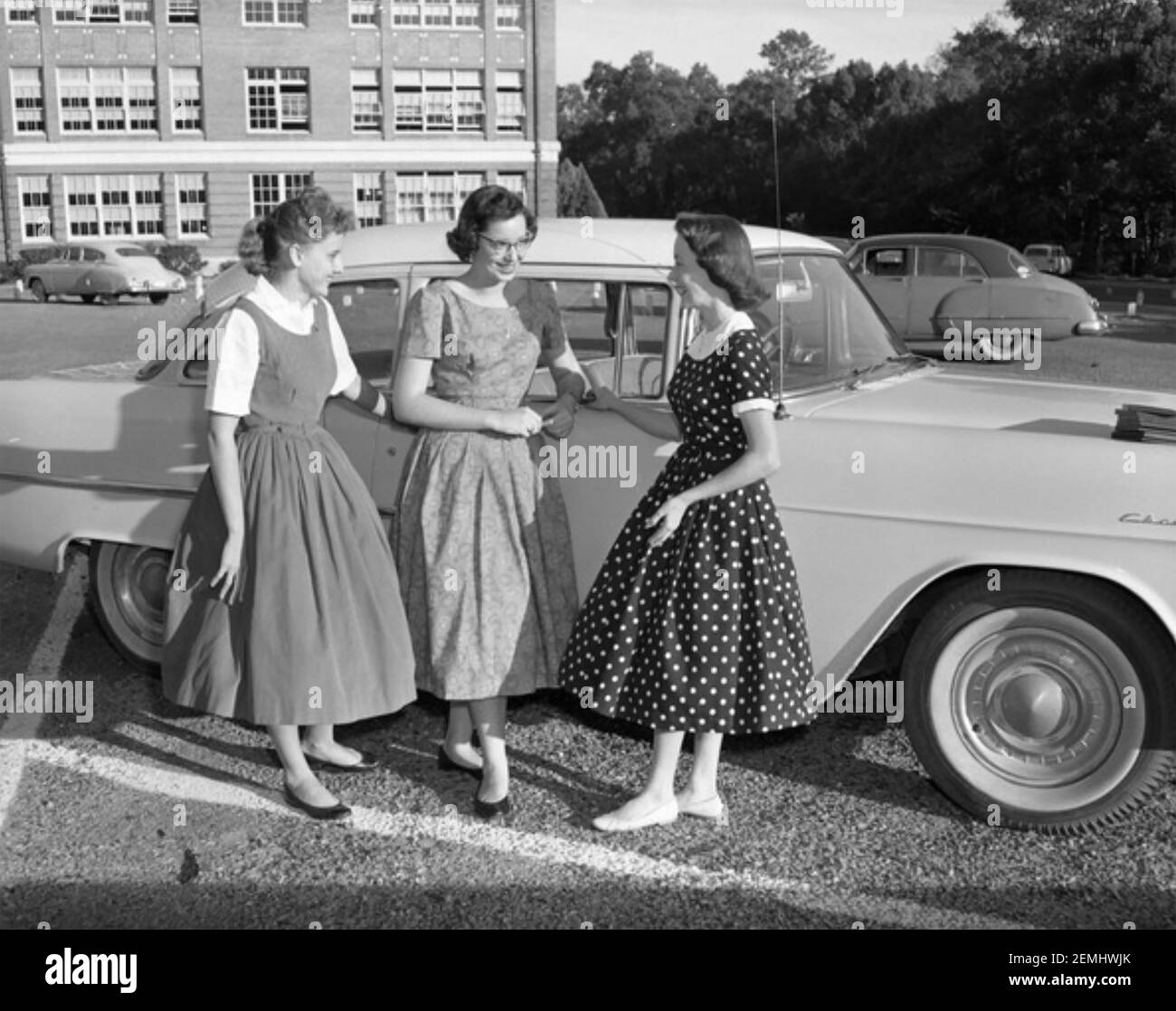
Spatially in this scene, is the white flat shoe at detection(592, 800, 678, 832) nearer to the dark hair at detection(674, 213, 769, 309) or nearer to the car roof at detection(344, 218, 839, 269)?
the dark hair at detection(674, 213, 769, 309)

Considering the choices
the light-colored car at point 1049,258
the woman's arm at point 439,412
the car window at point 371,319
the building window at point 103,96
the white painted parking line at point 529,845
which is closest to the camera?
the white painted parking line at point 529,845

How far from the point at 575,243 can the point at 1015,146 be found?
5315 cm

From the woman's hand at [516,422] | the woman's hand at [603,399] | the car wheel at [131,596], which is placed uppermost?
the woman's hand at [603,399]

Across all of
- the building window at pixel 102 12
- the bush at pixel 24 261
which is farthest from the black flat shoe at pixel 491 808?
the building window at pixel 102 12

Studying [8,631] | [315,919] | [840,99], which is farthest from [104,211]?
[315,919]

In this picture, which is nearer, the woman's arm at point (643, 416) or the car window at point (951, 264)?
the woman's arm at point (643, 416)

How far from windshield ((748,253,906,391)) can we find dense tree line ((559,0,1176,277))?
39.0 metres

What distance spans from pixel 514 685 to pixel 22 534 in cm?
243

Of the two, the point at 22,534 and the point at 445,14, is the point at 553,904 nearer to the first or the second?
the point at 22,534

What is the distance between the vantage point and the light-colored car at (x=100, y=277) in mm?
35000

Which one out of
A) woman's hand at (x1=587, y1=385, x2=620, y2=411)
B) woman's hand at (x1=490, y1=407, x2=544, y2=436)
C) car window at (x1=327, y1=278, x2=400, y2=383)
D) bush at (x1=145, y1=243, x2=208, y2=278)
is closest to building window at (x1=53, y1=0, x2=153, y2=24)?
bush at (x1=145, y1=243, x2=208, y2=278)

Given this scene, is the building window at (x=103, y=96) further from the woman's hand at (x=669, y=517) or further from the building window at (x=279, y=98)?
the woman's hand at (x=669, y=517)

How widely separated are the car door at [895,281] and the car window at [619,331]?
1409cm

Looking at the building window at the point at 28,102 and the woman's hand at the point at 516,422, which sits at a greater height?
the building window at the point at 28,102
